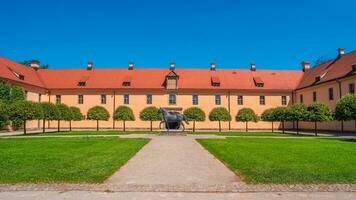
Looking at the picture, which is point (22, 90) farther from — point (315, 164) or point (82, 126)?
point (315, 164)

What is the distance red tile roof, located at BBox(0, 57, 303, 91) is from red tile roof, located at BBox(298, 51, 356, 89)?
3324mm

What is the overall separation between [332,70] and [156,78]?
2543cm

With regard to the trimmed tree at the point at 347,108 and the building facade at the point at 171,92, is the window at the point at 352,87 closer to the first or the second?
the building facade at the point at 171,92

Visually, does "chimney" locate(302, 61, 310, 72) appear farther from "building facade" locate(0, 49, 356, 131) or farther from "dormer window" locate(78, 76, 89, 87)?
"dormer window" locate(78, 76, 89, 87)

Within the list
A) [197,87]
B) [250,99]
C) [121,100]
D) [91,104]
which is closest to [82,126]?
[91,104]

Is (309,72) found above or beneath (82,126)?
above

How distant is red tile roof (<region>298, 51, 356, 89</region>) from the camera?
36.2 metres

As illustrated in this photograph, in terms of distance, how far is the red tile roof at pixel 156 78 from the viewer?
46531 millimetres

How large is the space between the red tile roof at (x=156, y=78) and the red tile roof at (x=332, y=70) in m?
3.32

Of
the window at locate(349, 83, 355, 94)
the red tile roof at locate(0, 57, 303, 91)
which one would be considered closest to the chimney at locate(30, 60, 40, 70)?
the red tile roof at locate(0, 57, 303, 91)

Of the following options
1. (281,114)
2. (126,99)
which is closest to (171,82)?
(126,99)

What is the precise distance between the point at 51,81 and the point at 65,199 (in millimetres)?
45903

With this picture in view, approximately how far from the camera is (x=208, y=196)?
6.50m

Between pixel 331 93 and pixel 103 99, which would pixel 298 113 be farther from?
pixel 103 99
